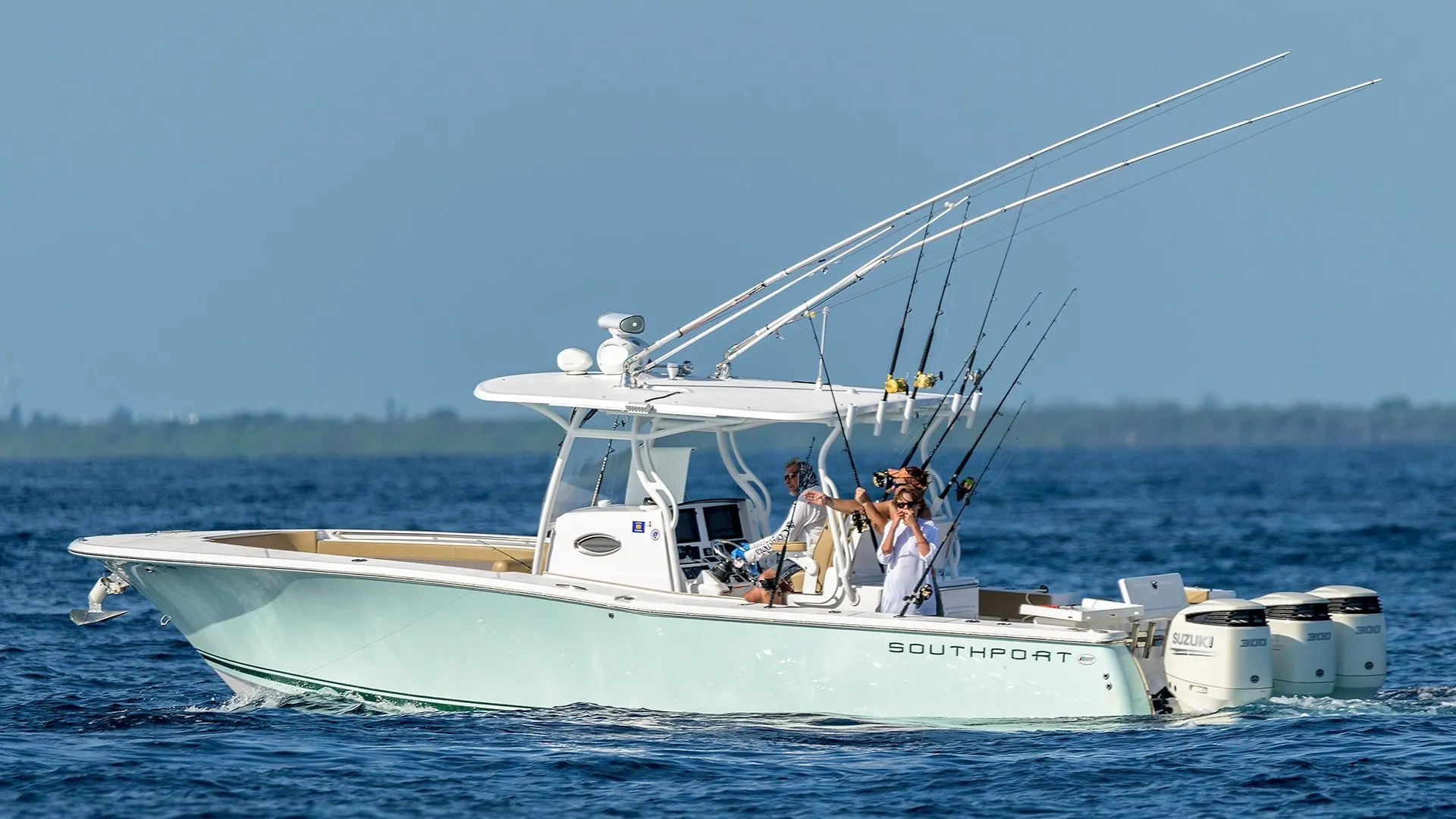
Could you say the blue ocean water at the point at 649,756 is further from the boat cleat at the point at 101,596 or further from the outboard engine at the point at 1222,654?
the boat cleat at the point at 101,596

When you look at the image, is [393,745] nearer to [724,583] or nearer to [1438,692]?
[724,583]

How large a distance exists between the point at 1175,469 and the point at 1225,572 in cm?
5878

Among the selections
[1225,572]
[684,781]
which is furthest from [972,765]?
[1225,572]

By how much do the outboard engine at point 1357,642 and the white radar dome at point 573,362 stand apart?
5.17 meters

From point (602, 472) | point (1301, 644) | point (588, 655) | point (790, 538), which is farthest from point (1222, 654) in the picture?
point (602, 472)

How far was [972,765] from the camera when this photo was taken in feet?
33.2

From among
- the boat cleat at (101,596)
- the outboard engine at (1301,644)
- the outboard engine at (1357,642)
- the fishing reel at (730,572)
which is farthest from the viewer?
the boat cleat at (101,596)

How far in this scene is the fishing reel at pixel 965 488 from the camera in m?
11.8

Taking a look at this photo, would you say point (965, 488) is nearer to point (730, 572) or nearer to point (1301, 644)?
point (730, 572)

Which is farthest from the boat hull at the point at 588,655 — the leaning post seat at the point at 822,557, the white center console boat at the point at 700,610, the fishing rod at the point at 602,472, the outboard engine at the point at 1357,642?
the outboard engine at the point at 1357,642

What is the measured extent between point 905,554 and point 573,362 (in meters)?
3.05

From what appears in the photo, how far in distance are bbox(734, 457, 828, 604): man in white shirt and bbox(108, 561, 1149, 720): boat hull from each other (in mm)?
A: 548

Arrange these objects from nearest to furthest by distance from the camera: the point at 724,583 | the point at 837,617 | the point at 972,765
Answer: the point at 972,765
the point at 837,617
the point at 724,583

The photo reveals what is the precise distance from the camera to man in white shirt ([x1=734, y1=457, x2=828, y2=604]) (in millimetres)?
11531
